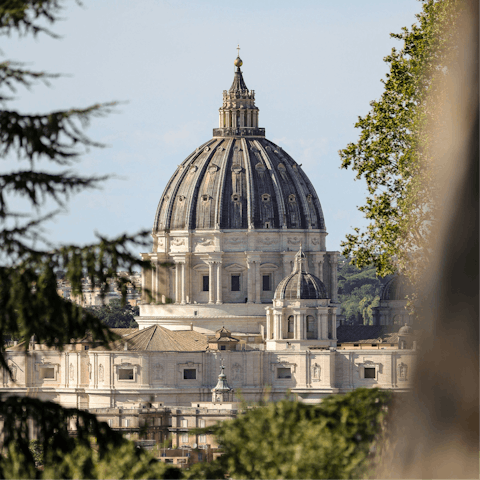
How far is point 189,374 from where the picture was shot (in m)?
120

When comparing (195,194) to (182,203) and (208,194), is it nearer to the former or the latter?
(208,194)

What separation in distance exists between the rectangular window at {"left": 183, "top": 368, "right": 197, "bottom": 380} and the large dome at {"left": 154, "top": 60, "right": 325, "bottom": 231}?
81.4 feet

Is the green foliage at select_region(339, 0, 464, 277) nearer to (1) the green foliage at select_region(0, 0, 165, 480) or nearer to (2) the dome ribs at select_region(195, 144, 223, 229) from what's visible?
(1) the green foliage at select_region(0, 0, 165, 480)

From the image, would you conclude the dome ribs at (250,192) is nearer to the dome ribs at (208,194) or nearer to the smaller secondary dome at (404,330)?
the dome ribs at (208,194)

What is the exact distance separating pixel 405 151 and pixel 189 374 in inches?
3241

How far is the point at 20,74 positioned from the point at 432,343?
773 centimetres

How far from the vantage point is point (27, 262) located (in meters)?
24.0

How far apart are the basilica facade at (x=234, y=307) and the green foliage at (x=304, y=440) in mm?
85137

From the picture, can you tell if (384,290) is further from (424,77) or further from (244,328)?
(424,77)

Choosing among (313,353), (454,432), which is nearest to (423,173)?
(454,432)

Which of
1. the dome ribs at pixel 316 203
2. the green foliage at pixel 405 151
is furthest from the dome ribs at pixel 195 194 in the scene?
the green foliage at pixel 405 151

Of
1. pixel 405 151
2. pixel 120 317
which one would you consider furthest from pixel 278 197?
pixel 405 151

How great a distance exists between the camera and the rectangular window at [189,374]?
394ft

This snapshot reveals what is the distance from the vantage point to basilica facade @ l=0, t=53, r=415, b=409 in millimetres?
118875
